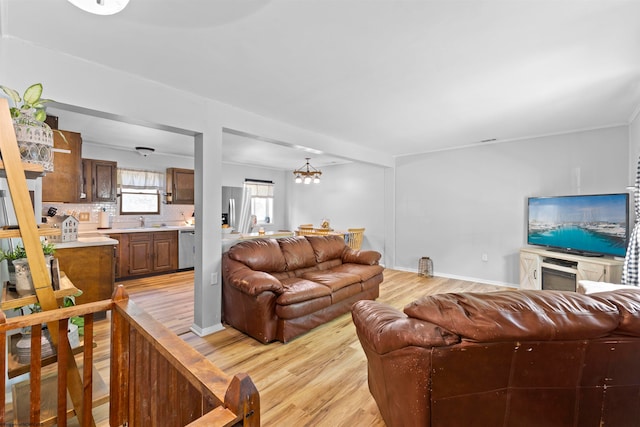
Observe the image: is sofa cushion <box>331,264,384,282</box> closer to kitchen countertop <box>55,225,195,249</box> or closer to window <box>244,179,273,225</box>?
kitchen countertop <box>55,225,195,249</box>

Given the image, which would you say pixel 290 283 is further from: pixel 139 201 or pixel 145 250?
pixel 139 201

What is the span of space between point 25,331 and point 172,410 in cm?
127

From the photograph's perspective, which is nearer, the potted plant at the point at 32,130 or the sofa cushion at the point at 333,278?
the potted plant at the point at 32,130

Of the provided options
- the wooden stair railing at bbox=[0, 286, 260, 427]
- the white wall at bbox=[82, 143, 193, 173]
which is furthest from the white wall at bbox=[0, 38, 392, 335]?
the white wall at bbox=[82, 143, 193, 173]

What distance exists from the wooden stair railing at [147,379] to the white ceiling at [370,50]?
1.73 m

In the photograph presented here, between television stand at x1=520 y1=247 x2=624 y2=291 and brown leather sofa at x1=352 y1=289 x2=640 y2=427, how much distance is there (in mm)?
2858

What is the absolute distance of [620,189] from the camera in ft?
12.8

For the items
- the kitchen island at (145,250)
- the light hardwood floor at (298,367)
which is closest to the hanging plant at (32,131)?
the light hardwood floor at (298,367)

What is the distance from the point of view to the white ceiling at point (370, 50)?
1.70m

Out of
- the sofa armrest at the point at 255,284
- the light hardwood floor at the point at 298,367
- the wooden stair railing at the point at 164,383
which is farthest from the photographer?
the sofa armrest at the point at 255,284

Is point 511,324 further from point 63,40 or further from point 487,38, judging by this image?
point 63,40

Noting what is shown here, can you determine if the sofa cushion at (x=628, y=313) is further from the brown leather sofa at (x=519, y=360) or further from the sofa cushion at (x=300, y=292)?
the sofa cushion at (x=300, y=292)

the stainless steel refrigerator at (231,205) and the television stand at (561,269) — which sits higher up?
the stainless steel refrigerator at (231,205)

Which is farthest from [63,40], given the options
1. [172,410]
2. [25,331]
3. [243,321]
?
[243,321]
